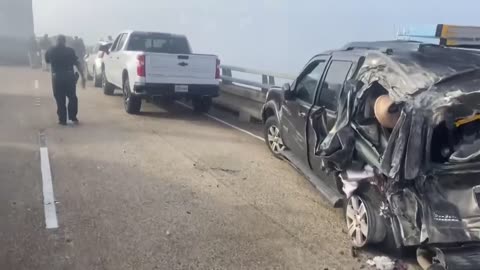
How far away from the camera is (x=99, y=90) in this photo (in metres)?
18.0

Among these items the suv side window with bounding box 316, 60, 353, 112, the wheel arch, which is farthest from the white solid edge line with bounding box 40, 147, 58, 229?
the wheel arch

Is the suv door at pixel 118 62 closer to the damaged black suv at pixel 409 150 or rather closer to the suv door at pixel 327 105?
the suv door at pixel 327 105

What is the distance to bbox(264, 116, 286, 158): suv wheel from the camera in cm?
782

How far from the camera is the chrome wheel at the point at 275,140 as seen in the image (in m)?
7.81

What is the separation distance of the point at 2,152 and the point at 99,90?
33.3 feet

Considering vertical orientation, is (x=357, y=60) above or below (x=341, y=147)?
above

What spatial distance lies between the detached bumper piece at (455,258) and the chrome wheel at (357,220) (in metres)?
0.68

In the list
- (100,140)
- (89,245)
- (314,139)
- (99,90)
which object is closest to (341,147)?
(314,139)

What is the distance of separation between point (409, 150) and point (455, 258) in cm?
85

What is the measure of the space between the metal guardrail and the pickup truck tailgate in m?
0.96

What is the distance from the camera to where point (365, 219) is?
15.3 ft

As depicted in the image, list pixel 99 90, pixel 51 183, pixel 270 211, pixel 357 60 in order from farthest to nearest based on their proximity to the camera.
Result: pixel 99 90
pixel 51 183
pixel 270 211
pixel 357 60

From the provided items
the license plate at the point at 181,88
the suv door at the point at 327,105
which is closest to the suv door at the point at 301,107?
the suv door at the point at 327,105

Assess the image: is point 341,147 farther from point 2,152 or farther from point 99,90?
point 99,90
